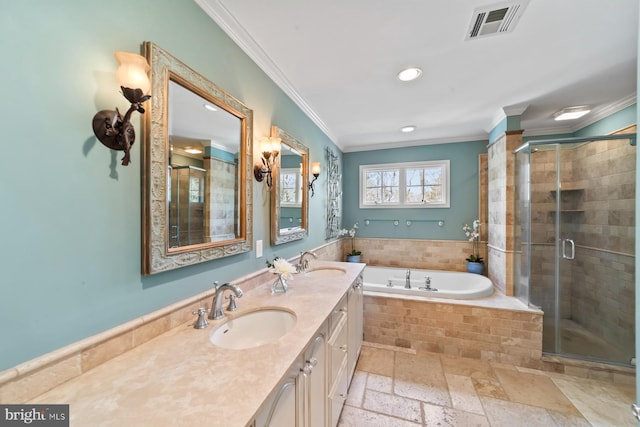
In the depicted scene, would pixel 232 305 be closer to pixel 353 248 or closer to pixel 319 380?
pixel 319 380

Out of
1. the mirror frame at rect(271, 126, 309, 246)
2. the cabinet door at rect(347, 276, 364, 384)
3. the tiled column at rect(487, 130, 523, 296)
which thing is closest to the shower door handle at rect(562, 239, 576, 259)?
the tiled column at rect(487, 130, 523, 296)

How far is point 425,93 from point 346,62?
3.11 feet

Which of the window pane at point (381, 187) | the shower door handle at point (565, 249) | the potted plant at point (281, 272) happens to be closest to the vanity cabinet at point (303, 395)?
the potted plant at point (281, 272)

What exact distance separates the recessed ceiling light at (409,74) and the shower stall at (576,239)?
1544 mm

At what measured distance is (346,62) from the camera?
6.00ft

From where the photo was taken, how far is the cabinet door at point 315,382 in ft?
3.37

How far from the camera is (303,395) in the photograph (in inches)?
39.5

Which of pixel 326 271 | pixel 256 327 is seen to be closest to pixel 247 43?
pixel 256 327

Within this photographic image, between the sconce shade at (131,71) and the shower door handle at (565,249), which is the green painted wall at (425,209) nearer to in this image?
the shower door handle at (565,249)

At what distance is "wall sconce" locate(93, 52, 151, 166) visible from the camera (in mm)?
831

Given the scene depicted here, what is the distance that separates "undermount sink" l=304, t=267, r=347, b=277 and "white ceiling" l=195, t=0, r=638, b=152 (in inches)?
64.7

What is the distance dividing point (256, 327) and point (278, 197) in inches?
40.0

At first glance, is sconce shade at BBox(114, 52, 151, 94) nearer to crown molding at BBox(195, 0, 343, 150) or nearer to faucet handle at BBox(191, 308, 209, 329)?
crown molding at BBox(195, 0, 343, 150)

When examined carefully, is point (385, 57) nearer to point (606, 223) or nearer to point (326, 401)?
point (326, 401)
